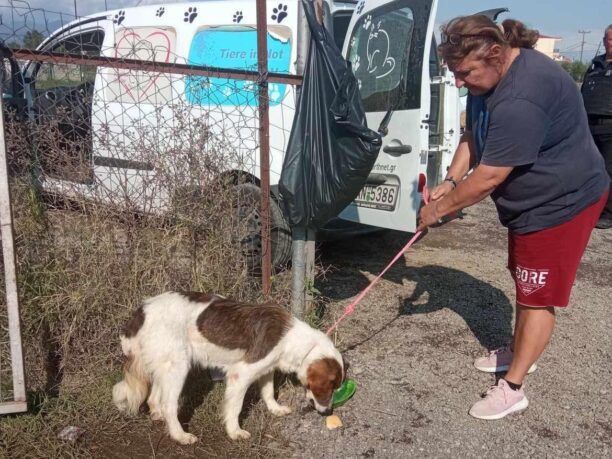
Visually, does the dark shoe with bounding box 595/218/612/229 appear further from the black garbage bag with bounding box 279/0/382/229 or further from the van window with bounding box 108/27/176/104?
the van window with bounding box 108/27/176/104

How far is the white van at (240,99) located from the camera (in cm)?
358

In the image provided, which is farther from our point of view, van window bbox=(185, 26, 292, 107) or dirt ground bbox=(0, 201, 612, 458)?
van window bbox=(185, 26, 292, 107)

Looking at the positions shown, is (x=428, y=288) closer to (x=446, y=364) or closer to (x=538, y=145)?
(x=446, y=364)

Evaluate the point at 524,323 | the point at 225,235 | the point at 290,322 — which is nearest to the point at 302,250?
the point at 225,235

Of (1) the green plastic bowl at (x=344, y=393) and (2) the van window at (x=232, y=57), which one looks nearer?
(1) the green plastic bowl at (x=344, y=393)

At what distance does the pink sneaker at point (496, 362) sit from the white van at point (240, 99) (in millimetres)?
1107

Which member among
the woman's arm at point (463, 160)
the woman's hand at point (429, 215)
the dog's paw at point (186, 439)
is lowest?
the dog's paw at point (186, 439)

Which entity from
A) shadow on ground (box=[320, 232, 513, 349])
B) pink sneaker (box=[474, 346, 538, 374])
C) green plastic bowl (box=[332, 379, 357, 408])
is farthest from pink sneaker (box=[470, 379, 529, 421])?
shadow on ground (box=[320, 232, 513, 349])

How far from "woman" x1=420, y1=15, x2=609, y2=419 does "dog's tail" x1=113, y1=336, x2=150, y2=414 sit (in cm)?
173

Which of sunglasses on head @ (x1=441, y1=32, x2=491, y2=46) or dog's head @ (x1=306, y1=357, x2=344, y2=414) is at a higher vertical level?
sunglasses on head @ (x1=441, y1=32, x2=491, y2=46)

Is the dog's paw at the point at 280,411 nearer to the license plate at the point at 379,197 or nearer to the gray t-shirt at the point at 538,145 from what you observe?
the gray t-shirt at the point at 538,145

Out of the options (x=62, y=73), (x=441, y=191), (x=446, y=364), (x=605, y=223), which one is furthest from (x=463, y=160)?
(x=605, y=223)

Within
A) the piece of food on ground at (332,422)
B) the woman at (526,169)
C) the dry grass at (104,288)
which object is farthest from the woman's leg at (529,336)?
the dry grass at (104,288)

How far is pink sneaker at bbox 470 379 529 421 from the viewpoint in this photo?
3201 mm
